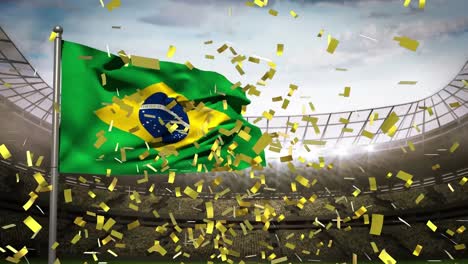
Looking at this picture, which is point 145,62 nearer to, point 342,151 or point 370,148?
point 370,148

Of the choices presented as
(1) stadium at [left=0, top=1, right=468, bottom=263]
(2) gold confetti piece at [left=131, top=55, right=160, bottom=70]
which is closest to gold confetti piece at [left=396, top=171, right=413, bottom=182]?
(2) gold confetti piece at [left=131, top=55, right=160, bottom=70]

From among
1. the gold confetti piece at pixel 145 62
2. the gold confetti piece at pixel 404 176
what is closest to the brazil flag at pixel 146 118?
the gold confetti piece at pixel 145 62

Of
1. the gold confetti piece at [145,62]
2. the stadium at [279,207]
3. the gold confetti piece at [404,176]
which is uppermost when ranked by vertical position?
the gold confetti piece at [145,62]

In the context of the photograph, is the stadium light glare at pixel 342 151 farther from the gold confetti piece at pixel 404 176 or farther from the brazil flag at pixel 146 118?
the gold confetti piece at pixel 404 176

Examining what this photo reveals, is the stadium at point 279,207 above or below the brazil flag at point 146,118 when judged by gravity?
below

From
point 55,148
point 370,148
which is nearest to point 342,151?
point 370,148

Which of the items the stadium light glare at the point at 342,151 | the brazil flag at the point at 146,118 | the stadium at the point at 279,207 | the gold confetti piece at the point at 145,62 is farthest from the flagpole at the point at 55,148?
the stadium light glare at the point at 342,151

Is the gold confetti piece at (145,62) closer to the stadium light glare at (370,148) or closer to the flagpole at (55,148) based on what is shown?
the flagpole at (55,148)

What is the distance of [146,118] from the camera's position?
20.9 ft

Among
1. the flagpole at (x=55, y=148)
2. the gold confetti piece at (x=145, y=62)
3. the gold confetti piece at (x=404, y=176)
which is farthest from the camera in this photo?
the gold confetti piece at (x=145, y=62)

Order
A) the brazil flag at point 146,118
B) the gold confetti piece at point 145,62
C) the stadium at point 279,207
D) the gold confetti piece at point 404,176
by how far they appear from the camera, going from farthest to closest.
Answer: the stadium at point 279,207 < the brazil flag at point 146,118 < the gold confetti piece at point 145,62 < the gold confetti piece at point 404,176

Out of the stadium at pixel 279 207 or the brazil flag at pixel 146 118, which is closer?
the brazil flag at pixel 146 118

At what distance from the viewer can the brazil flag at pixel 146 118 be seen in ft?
19.0

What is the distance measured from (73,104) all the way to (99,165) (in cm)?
73
